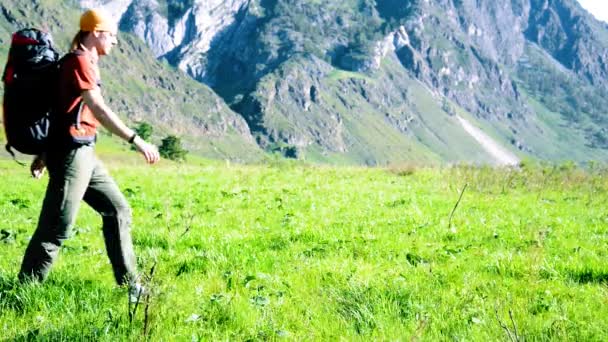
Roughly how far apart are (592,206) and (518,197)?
248cm

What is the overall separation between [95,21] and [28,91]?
1.24 meters

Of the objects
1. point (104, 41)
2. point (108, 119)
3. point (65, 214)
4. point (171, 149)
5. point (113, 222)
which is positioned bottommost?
point (171, 149)

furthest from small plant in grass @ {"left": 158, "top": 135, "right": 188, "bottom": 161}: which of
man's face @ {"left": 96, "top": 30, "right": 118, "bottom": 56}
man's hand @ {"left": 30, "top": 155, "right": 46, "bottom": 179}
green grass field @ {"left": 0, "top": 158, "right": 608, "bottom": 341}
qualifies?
man's face @ {"left": 96, "top": 30, "right": 118, "bottom": 56}

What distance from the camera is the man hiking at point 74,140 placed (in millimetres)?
6691

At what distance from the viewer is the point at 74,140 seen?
6.82 meters

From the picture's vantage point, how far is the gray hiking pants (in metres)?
6.86

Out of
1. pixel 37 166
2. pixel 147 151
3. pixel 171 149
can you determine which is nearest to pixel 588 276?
pixel 147 151

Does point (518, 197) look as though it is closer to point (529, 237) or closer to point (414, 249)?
point (529, 237)

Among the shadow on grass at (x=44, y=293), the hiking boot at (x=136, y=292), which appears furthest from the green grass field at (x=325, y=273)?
the hiking boot at (x=136, y=292)

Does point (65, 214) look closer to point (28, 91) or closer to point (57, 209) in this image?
point (57, 209)

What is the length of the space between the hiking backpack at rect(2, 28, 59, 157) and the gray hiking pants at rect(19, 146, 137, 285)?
398mm

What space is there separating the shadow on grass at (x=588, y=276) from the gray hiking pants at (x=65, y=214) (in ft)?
21.8

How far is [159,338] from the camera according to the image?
17.7ft

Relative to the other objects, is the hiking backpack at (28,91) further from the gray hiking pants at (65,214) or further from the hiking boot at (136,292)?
the hiking boot at (136,292)
